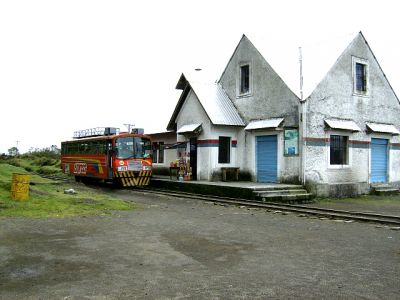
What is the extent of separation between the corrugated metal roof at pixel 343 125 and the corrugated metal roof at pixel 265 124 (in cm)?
227

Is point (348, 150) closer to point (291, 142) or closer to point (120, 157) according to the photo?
point (291, 142)

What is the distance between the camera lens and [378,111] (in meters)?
23.8

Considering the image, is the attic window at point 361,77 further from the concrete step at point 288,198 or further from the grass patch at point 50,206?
the grass patch at point 50,206

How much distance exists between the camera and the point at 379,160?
24.1m

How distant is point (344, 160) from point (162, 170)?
13.5 m

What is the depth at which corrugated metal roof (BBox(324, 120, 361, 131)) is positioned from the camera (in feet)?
67.4

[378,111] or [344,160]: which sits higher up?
[378,111]

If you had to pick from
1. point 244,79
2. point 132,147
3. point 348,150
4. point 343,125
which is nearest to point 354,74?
point 343,125

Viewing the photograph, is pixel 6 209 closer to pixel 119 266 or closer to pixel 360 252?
pixel 119 266

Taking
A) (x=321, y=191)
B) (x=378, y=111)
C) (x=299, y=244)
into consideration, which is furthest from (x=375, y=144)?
(x=299, y=244)

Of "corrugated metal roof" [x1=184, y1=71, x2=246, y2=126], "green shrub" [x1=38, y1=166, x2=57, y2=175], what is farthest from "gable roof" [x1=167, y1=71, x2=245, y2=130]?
"green shrub" [x1=38, y1=166, x2=57, y2=175]

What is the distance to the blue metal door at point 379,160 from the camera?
77.6 feet

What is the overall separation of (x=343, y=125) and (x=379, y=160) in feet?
14.7

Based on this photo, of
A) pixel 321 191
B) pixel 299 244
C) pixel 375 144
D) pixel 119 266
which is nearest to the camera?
pixel 119 266
